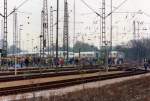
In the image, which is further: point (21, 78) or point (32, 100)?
point (21, 78)

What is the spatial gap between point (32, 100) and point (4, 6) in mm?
41633

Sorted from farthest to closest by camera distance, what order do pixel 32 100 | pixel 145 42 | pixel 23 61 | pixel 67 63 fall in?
pixel 145 42 < pixel 67 63 < pixel 23 61 < pixel 32 100

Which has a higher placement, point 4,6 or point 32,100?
point 4,6

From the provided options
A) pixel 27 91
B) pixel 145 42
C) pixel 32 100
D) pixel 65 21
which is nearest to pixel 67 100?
pixel 32 100

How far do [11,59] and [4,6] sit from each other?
1275 centimetres

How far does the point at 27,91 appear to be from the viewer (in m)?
27.2

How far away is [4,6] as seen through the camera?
60.2m

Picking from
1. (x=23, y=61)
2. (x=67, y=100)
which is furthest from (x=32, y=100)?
(x=23, y=61)

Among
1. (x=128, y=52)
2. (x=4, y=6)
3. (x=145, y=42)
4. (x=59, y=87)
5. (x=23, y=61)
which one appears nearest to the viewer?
(x=59, y=87)

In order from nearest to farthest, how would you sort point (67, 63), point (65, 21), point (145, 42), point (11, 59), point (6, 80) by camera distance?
1. point (6, 80)
2. point (11, 59)
3. point (65, 21)
4. point (67, 63)
5. point (145, 42)

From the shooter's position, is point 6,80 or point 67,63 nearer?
point 6,80

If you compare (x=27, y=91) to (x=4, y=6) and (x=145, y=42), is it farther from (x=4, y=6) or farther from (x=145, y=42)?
(x=145, y=42)

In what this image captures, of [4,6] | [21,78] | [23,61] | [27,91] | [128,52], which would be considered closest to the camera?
[27,91]

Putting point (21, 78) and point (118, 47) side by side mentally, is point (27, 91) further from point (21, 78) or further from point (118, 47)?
point (118, 47)
